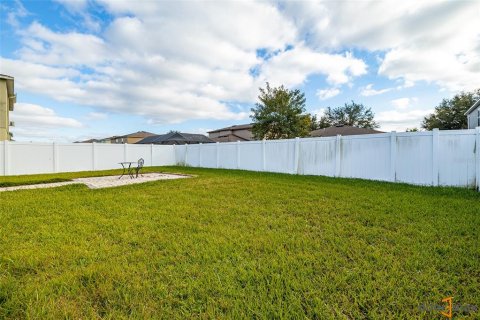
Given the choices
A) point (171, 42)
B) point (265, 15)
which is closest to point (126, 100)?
point (171, 42)

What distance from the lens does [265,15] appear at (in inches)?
327

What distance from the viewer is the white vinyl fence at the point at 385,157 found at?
6.55 meters

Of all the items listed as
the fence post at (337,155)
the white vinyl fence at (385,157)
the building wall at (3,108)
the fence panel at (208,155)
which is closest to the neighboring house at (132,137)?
the building wall at (3,108)

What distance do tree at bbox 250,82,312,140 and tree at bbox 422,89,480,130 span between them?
1908 centimetres

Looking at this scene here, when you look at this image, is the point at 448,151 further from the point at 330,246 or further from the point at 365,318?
the point at 365,318

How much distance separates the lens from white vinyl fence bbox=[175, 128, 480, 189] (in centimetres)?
655

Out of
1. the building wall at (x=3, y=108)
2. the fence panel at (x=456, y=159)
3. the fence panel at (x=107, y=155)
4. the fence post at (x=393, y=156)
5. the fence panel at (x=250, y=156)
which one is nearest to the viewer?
the fence panel at (x=456, y=159)

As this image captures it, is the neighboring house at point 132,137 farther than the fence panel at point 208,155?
Yes

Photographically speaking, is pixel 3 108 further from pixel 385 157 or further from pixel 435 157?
pixel 435 157

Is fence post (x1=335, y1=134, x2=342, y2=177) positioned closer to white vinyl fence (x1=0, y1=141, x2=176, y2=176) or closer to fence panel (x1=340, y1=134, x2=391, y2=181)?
fence panel (x1=340, y1=134, x2=391, y2=181)

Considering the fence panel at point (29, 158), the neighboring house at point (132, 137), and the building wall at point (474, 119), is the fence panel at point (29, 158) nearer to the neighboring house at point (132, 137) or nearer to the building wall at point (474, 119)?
the building wall at point (474, 119)

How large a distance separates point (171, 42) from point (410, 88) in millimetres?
13942

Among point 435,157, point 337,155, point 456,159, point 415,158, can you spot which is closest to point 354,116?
point 337,155

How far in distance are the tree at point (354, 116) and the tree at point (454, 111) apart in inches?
559
